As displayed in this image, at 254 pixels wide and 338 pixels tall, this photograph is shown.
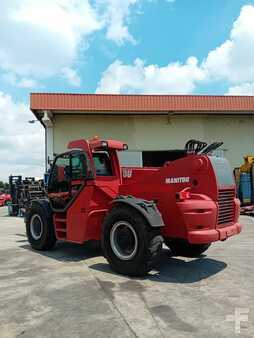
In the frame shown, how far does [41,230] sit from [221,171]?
4295 millimetres

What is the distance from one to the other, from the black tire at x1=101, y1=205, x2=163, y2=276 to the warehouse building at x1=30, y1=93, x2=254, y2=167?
13.8 metres

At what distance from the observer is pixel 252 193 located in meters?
19.7

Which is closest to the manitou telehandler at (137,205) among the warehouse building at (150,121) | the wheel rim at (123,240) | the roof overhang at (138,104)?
the wheel rim at (123,240)

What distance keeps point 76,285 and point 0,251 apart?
3725 millimetres

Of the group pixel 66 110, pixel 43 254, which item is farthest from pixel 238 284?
pixel 66 110

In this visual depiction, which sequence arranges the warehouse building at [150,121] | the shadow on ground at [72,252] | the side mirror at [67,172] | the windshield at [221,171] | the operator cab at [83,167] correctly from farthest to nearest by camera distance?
the warehouse building at [150,121]
the side mirror at [67,172]
the shadow on ground at [72,252]
the operator cab at [83,167]
the windshield at [221,171]

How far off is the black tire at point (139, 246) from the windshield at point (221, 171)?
1384mm

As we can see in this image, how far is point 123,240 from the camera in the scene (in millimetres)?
7441

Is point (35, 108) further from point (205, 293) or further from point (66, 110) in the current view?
point (205, 293)

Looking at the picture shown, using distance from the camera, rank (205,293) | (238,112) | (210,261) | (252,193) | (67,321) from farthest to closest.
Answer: (238,112), (252,193), (210,261), (205,293), (67,321)

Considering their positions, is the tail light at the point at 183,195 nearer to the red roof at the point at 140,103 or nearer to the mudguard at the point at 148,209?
the mudguard at the point at 148,209

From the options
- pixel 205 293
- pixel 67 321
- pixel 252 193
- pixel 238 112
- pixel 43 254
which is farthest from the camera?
pixel 238 112

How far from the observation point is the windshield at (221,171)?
728 centimetres

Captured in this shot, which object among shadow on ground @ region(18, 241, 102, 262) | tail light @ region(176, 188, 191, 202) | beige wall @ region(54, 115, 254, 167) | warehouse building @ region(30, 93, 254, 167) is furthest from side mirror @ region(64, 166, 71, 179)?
beige wall @ region(54, 115, 254, 167)
